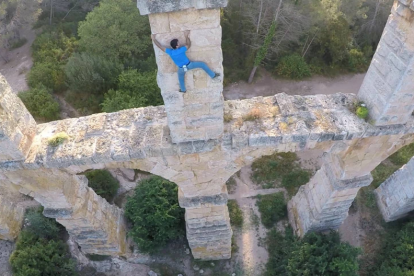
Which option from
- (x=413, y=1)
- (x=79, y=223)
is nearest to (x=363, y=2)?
(x=413, y=1)

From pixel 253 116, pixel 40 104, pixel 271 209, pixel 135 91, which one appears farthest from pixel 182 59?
pixel 40 104

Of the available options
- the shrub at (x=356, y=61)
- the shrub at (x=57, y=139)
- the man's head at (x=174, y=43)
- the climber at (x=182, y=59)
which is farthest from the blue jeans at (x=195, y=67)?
the shrub at (x=356, y=61)

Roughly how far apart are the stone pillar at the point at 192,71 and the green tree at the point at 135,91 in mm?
7583

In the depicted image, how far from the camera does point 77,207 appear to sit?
8.16 metres

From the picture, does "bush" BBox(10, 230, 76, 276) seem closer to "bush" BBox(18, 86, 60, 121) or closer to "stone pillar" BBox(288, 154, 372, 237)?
"bush" BBox(18, 86, 60, 121)

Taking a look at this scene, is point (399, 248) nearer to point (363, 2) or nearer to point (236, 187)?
point (236, 187)

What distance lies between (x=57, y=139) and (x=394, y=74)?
678cm

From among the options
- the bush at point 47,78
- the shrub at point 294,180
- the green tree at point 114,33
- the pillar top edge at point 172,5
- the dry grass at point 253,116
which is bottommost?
the shrub at point 294,180

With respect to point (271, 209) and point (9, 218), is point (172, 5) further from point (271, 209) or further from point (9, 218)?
point (9, 218)

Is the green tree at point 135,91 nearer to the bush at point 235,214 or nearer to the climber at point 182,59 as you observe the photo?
the bush at point 235,214

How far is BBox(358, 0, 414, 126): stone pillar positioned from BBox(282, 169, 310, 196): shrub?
655 centimetres

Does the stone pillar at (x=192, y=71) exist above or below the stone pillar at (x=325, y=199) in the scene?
above

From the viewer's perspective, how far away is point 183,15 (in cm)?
455

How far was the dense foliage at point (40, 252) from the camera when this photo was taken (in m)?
9.32
